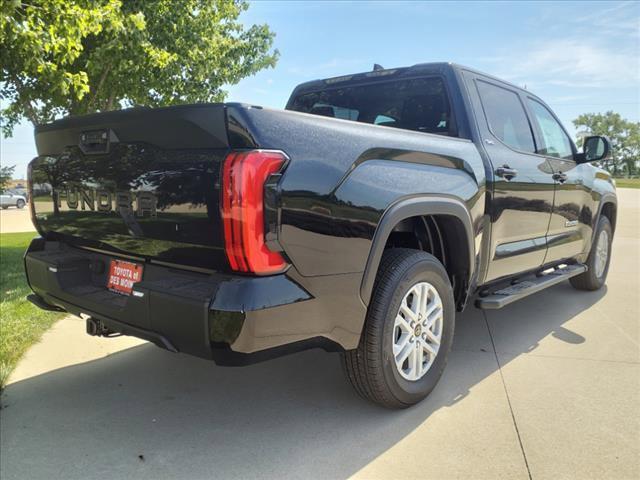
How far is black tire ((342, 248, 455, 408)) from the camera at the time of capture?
2496 millimetres

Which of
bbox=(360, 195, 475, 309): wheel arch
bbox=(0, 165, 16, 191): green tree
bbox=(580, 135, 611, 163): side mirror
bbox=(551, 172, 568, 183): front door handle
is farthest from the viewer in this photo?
bbox=(0, 165, 16, 191): green tree

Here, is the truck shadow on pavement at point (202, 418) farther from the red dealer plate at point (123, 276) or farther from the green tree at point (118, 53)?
the green tree at point (118, 53)

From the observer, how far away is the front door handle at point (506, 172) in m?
3.39

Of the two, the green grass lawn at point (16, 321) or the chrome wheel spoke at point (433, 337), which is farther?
the green grass lawn at point (16, 321)

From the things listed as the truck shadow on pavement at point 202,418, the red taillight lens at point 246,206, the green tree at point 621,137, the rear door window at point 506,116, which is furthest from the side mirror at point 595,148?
the green tree at point 621,137

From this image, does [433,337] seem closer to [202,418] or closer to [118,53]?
[202,418]

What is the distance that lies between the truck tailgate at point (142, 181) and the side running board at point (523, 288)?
2028mm

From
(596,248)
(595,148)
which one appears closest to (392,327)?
(595,148)

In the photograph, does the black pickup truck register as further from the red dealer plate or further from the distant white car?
the distant white car

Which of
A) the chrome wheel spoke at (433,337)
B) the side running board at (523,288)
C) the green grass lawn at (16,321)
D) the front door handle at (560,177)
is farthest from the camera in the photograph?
the front door handle at (560,177)

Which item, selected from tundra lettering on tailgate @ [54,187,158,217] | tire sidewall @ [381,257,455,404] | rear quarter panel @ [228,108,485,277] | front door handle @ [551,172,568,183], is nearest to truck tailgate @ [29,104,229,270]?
tundra lettering on tailgate @ [54,187,158,217]

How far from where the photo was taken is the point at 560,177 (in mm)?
4266

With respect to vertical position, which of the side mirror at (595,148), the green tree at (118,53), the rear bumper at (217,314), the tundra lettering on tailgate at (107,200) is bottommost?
the rear bumper at (217,314)

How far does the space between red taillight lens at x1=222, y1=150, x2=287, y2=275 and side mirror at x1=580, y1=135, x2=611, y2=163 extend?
389 centimetres
